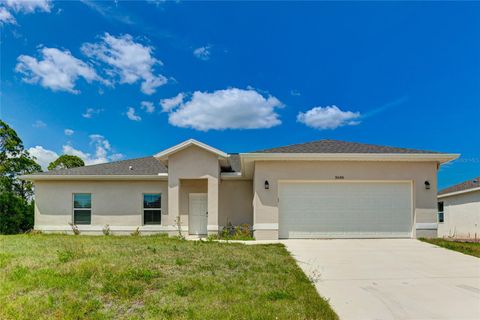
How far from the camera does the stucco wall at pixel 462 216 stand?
19.2 metres

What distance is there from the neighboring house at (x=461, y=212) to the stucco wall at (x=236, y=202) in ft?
42.6

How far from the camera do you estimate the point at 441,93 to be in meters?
18.9

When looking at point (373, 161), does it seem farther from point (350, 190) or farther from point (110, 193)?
point (110, 193)

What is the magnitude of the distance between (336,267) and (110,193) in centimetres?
1248

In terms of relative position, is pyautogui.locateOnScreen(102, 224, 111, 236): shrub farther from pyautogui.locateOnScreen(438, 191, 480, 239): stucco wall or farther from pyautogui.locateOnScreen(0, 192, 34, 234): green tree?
pyautogui.locateOnScreen(438, 191, 480, 239): stucco wall

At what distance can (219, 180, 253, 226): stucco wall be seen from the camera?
16.2 metres

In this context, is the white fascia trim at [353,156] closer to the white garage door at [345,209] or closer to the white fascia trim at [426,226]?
the white garage door at [345,209]

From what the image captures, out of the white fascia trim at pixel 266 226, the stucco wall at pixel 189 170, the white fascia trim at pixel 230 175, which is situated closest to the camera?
the white fascia trim at pixel 266 226

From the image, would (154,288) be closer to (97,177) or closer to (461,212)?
(97,177)

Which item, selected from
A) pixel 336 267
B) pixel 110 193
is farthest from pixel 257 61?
pixel 336 267

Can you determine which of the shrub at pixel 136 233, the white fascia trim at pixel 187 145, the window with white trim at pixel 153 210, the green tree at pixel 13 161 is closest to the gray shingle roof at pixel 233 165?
the white fascia trim at pixel 187 145

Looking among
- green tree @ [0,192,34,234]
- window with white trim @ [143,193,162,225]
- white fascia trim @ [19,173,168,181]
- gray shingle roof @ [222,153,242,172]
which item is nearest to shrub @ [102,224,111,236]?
window with white trim @ [143,193,162,225]

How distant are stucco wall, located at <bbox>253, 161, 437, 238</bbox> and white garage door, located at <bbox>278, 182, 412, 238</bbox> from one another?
282mm

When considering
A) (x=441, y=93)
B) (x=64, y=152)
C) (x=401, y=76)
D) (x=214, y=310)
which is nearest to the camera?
(x=214, y=310)
